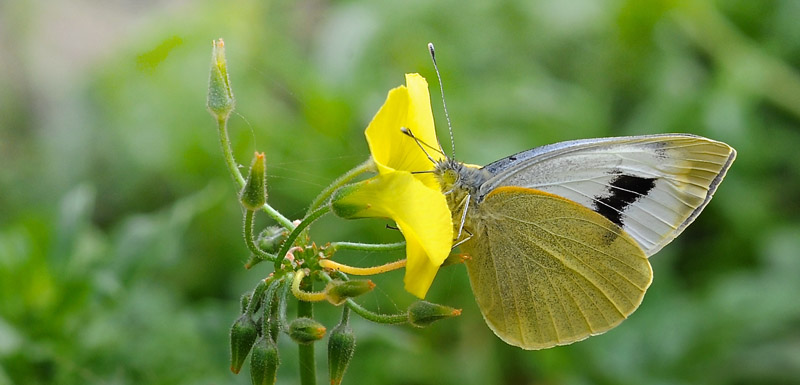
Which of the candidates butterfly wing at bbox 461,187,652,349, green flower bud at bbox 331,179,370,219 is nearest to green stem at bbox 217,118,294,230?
green flower bud at bbox 331,179,370,219

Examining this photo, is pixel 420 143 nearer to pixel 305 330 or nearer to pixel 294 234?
pixel 294 234

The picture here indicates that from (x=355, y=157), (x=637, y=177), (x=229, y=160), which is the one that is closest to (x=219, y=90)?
(x=229, y=160)

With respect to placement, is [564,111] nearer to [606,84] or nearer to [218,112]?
[606,84]

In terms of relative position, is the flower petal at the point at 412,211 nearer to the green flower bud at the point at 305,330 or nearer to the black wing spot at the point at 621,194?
the green flower bud at the point at 305,330

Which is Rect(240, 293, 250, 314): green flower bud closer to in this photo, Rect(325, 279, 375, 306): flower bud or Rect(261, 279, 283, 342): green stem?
Rect(261, 279, 283, 342): green stem

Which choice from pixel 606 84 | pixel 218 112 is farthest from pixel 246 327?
pixel 606 84
